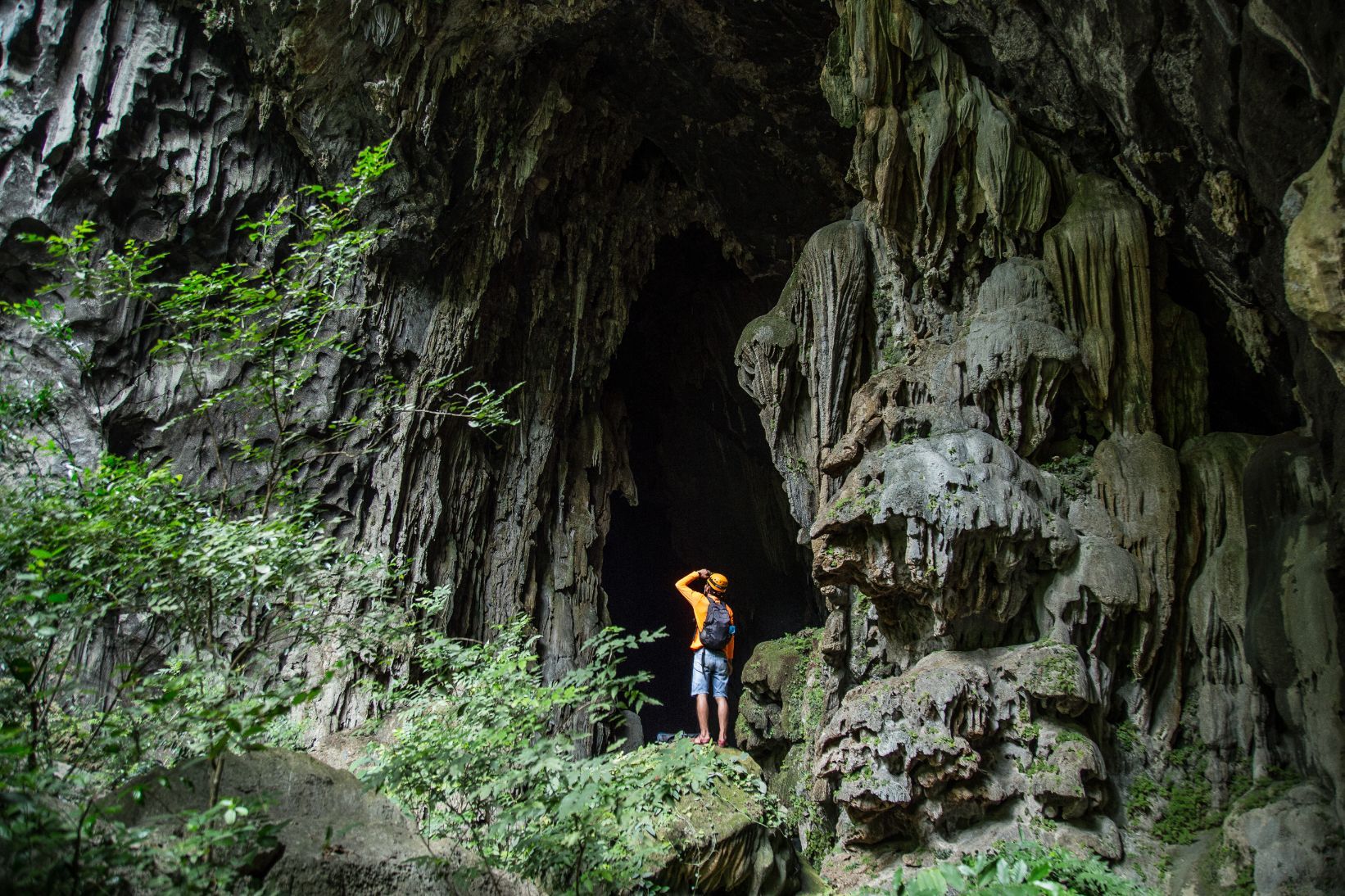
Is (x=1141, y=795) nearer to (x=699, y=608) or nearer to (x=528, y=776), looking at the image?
(x=699, y=608)

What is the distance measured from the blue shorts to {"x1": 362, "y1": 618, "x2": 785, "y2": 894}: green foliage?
4356 millimetres

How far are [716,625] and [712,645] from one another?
0.91 feet

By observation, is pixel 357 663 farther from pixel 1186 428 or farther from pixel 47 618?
pixel 1186 428

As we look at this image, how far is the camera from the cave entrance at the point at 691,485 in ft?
49.1

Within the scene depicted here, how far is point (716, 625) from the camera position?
9430 mm

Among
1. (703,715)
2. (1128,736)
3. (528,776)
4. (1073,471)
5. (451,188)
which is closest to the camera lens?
(528,776)

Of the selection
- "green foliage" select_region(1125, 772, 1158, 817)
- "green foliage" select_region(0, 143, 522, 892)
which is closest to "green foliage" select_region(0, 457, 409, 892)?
"green foliage" select_region(0, 143, 522, 892)

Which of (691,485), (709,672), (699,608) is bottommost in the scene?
(709,672)

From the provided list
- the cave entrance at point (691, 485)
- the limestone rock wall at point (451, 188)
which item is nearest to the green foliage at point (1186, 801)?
the cave entrance at point (691, 485)

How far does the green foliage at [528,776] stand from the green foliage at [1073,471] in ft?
14.2

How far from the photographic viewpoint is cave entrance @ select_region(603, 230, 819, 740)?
15.0m

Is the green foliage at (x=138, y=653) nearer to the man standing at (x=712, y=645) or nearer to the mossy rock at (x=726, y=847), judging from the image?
the mossy rock at (x=726, y=847)

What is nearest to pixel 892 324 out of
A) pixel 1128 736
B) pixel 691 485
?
pixel 1128 736

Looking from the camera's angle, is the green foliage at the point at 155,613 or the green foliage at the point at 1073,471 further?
the green foliage at the point at 1073,471
